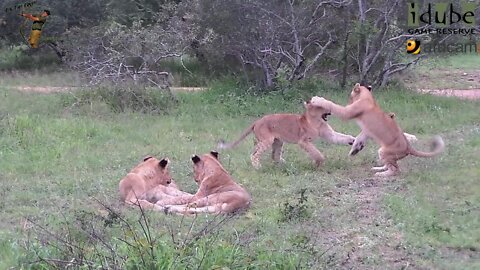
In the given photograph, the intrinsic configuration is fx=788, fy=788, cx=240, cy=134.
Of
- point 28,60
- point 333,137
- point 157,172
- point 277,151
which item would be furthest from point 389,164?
point 28,60

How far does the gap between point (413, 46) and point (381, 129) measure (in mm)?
6729

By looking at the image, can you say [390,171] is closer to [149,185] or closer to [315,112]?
[315,112]

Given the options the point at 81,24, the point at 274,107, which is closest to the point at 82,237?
the point at 274,107

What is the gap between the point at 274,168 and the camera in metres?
9.62

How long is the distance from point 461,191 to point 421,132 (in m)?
4.21

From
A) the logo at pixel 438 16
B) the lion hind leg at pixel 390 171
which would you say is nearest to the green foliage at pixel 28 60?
the logo at pixel 438 16

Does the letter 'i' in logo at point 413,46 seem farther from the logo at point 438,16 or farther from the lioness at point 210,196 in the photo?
the lioness at point 210,196

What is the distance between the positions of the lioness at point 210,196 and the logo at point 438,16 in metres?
8.27

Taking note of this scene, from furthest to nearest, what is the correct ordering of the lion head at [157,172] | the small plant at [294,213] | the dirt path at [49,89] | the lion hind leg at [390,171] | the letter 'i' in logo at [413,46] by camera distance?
the dirt path at [49,89] < the letter 'i' in logo at [413,46] < the lion hind leg at [390,171] < the lion head at [157,172] < the small plant at [294,213]

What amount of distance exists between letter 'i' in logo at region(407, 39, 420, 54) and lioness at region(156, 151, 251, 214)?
8415 mm

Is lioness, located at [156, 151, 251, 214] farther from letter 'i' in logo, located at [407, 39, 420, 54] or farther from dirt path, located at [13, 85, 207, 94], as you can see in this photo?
letter 'i' in logo, located at [407, 39, 420, 54]

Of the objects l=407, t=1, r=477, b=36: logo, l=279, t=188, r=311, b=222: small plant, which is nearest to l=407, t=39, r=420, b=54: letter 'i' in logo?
l=407, t=1, r=477, b=36: logo

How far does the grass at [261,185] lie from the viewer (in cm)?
604

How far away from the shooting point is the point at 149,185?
323 inches
